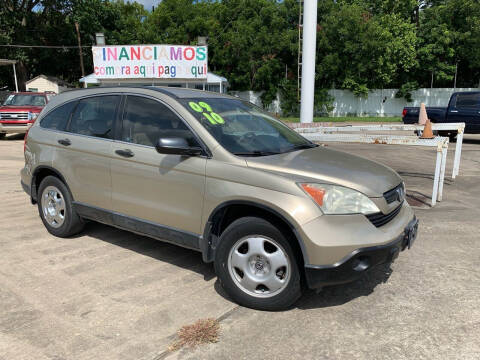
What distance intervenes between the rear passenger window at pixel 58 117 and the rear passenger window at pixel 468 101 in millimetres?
14806

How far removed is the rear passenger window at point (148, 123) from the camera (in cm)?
366

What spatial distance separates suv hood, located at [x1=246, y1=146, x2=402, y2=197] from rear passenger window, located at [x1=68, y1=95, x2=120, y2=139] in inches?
68.0

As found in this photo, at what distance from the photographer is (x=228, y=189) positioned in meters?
3.19

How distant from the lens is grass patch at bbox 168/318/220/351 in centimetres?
274

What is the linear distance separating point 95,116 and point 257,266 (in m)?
2.46

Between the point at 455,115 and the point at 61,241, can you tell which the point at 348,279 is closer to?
the point at 61,241

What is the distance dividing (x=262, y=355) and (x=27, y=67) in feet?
151

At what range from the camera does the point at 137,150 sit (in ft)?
12.5

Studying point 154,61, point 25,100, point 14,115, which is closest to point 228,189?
point 14,115

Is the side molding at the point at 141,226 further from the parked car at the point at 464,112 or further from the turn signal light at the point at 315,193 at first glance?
the parked car at the point at 464,112

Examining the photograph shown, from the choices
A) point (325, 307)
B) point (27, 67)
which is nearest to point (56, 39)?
point (27, 67)

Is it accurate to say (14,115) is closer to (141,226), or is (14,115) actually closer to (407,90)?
(141,226)

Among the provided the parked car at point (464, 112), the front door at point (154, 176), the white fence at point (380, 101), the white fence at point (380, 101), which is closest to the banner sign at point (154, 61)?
the parked car at point (464, 112)

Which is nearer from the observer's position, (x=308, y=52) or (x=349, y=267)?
(x=349, y=267)
